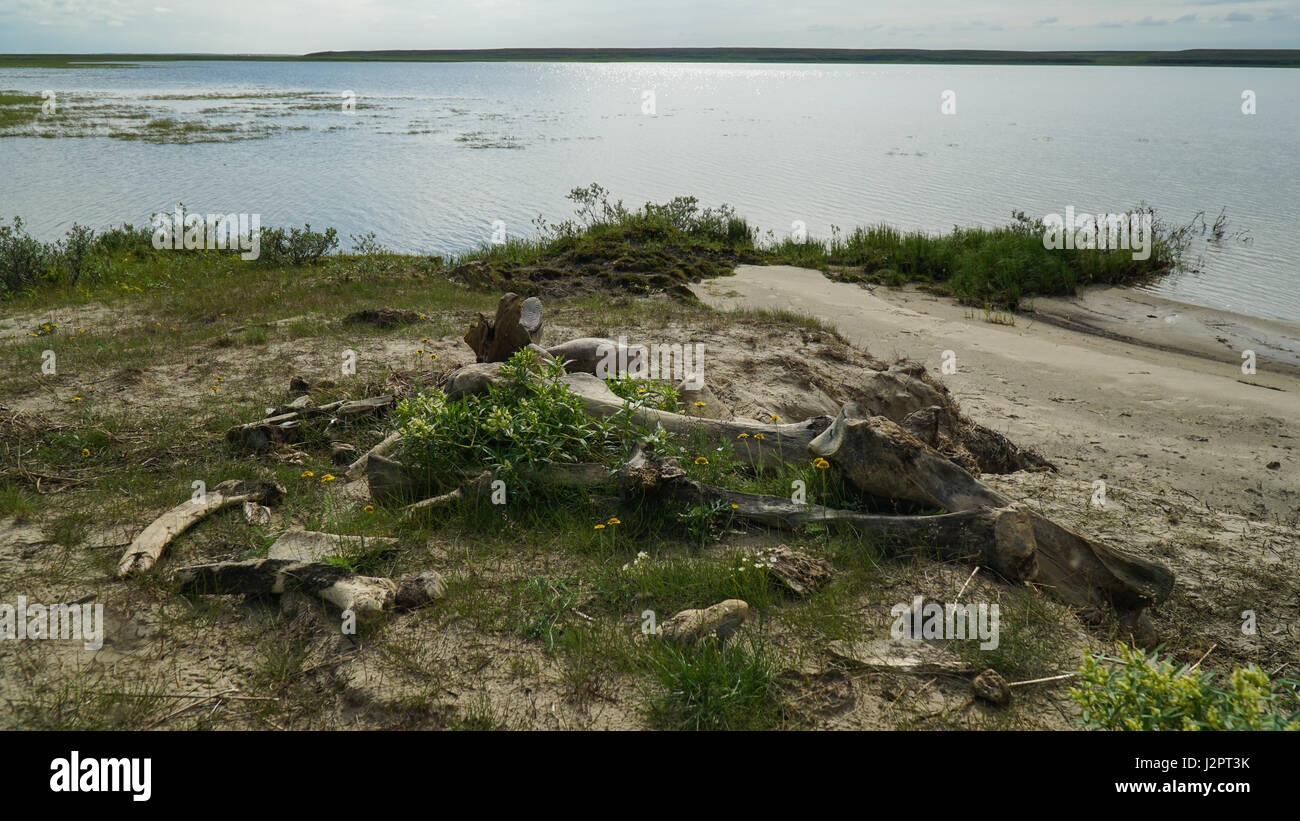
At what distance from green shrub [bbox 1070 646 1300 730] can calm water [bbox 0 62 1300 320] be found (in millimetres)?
15229

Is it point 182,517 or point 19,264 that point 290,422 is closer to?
point 182,517

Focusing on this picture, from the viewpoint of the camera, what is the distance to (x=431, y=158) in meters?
35.4

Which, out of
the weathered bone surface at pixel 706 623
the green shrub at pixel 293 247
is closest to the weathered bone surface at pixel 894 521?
the weathered bone surface at pixel 706 623

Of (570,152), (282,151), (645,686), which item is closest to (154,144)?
(282,151)

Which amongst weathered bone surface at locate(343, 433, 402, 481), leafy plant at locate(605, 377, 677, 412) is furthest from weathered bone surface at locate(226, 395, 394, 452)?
leafy plant at locate(605, 377, 677, 412)

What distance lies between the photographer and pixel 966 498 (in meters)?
4.67

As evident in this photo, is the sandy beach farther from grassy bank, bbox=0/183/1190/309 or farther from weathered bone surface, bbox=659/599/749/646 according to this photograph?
weathered bone surface, bbox=659/599/749/646

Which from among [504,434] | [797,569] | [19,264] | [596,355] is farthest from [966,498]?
[19,264]

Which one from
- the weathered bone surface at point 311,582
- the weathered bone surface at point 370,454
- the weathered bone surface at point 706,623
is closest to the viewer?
the weathered bone surface at point 706,623

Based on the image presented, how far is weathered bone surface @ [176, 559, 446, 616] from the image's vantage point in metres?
4.06

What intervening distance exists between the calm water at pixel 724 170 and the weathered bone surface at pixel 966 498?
1346cm

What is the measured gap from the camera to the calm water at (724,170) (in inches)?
874

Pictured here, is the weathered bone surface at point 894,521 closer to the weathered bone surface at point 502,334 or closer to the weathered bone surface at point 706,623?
the weathered bone surface at point 706,623
